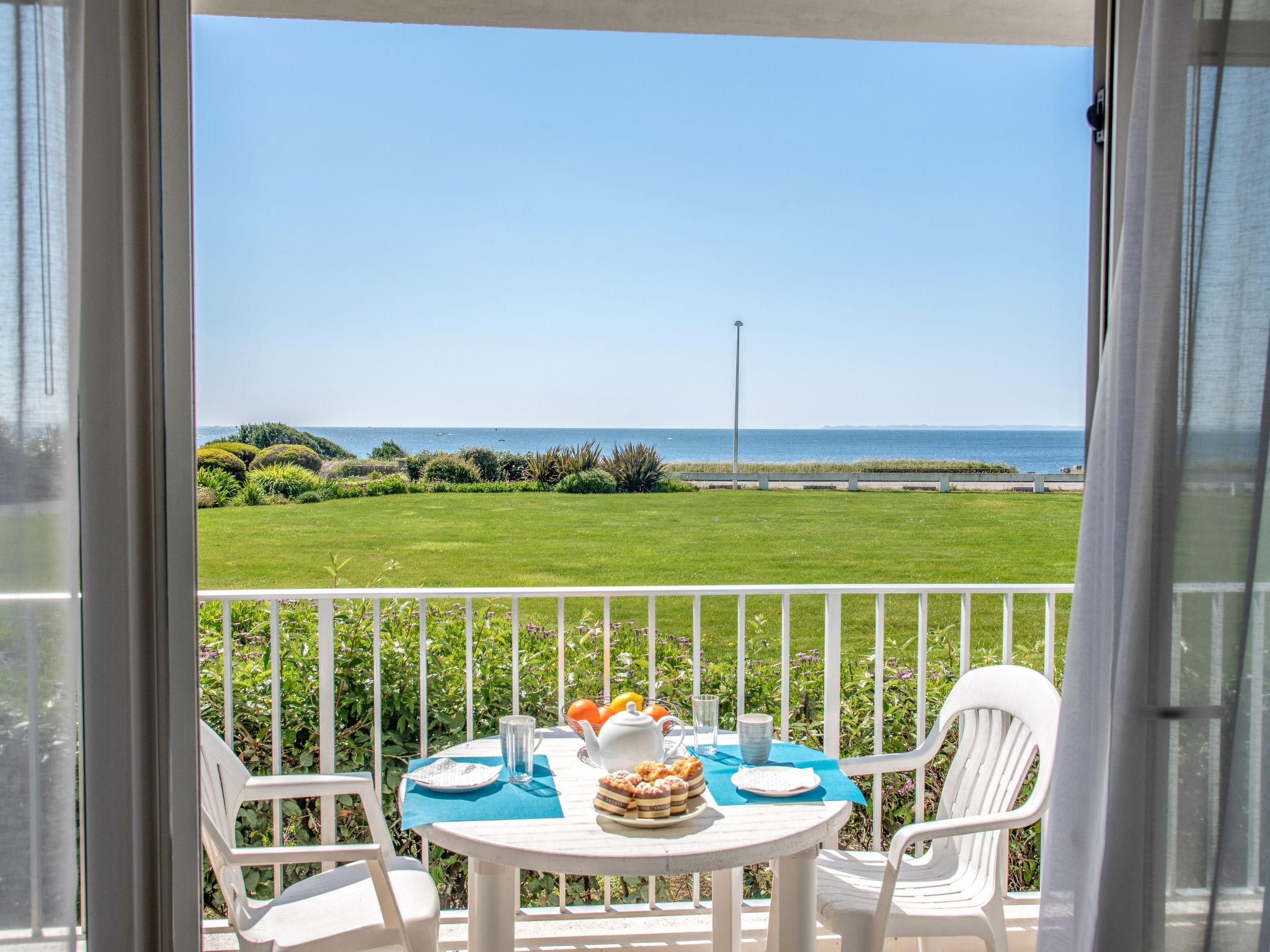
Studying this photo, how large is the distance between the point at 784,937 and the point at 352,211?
14.8 meters

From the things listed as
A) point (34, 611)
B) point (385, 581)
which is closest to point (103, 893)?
point (34, 611)

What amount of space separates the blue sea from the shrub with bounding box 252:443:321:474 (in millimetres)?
1358

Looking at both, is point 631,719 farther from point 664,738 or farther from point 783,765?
point 783,765

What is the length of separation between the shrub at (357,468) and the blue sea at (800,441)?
29.2 inches

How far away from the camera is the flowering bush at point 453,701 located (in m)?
3.28

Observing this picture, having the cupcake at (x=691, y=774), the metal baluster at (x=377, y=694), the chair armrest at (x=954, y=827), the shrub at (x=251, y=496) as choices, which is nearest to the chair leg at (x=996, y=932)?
the chair armrest at (x=954, y=827)

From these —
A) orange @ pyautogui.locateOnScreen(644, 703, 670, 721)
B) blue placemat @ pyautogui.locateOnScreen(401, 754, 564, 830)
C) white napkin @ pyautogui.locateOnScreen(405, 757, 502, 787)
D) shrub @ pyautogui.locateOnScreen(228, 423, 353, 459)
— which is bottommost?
blue placemat @ pyautogui.locateOnScreen(401, 754, 564, 830)

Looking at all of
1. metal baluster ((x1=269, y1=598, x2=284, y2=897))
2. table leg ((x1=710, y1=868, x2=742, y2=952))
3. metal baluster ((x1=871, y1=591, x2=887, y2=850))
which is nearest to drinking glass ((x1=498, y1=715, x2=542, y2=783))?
table leg ((x1=710, y1=868, x2=742, y2=952))

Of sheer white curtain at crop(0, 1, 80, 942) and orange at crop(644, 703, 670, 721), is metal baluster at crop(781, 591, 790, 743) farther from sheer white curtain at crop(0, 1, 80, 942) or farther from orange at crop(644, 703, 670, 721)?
sheer white curtain at crop(0, 1, 80, 942)

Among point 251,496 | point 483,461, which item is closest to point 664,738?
point 251,496

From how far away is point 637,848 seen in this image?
164 centimetres

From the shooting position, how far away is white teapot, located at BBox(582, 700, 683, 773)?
1.97 m

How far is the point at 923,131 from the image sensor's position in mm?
13914

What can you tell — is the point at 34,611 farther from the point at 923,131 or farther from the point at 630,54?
the point at 923,131
